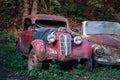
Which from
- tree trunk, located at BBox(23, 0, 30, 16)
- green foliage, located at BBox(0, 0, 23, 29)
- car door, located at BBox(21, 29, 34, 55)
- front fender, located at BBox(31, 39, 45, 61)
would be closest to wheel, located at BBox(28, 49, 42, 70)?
front fender, located at BBox(31, 39, 45, 61)

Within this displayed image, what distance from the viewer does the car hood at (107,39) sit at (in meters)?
11.2

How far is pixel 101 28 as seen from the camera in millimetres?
12781

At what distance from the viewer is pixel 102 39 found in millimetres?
11508

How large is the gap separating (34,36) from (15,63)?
1.04m

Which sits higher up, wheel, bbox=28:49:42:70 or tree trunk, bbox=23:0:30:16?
tree trunk, bbox=23:0:30:16

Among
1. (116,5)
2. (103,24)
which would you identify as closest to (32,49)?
(103,24)

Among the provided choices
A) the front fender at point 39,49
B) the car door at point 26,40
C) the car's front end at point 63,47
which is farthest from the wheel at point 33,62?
the car door at point 26,40

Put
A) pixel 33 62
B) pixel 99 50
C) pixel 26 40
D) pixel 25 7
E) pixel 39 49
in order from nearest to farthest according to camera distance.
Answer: pixel 39 49 < pixel 33 62 < pixel 99 50 < pixel 26 40 < pixel 25 7

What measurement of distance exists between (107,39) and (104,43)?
1.07ft

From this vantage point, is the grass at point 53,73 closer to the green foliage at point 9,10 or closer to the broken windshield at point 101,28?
the broken windshield at point 101,28

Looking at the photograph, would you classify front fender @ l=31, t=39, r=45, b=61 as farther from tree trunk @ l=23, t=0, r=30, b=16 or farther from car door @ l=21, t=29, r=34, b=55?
tree trunk @ l=23, t=0, r=30, b=16

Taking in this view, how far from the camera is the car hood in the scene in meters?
11.2

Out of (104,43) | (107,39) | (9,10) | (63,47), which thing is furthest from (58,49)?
(9,10)

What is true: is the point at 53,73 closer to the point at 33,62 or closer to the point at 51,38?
the point at 33,62
